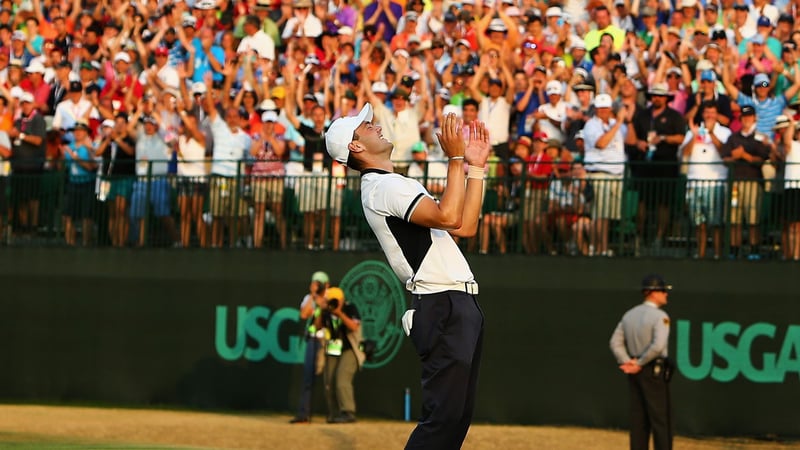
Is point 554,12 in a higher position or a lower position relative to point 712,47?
higher

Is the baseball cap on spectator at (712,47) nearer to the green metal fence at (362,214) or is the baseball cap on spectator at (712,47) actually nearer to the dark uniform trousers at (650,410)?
the green metal fence at (362,214)

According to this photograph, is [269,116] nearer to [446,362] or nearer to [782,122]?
[782,122]

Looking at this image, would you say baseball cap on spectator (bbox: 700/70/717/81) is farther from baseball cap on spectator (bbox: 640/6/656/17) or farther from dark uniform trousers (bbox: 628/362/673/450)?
dark uniform trousers (bbox: 628/362/673/450)

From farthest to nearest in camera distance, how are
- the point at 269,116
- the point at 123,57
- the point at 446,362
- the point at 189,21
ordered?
the point at 189,21 → the point at 123,57 → the point at 269,116 → the point at 446,362

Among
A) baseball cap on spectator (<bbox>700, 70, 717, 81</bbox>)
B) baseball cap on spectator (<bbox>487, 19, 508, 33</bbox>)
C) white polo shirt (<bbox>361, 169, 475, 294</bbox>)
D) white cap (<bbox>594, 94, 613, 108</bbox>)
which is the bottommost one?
white polo shirt (<bbox>361, 169, 475, 294</bbox>)

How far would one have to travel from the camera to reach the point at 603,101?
1794 centimetres

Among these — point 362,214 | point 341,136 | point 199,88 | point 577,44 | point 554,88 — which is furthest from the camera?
point 199,88

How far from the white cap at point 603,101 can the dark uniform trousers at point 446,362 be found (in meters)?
10.9

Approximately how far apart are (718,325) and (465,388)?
450 inches

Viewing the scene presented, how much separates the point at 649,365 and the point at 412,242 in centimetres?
769

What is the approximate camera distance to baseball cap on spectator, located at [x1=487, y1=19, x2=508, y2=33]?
2008 centimetres

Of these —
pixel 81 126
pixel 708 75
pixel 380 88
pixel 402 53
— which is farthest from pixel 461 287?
pixel 81 126

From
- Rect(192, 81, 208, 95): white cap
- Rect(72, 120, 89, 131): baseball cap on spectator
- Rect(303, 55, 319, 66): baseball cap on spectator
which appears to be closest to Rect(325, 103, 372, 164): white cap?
Rect(303, 55, 319, 66): baseball cap on spectator

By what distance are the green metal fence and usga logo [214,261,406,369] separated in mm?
493
